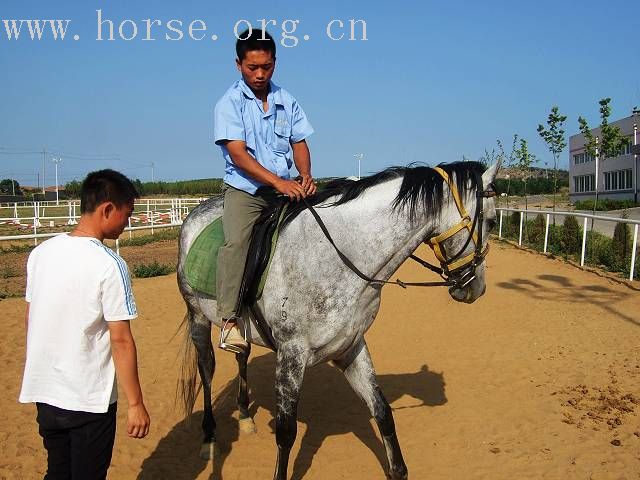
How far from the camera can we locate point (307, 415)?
5719 millimetres

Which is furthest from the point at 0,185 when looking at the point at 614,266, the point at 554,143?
the point at 614,266

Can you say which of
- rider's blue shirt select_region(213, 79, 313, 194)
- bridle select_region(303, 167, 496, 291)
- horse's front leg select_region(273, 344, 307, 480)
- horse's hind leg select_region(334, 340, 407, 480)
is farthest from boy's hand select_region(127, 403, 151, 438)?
rider's blue shirt select_region(213, 79, 313, 194)

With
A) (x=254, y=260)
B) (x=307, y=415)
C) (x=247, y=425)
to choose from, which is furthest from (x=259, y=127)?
(x=307, y=415)

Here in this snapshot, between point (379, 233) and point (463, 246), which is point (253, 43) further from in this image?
point (463, 246)

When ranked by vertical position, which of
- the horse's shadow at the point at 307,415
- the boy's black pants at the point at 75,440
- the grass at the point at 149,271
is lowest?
the horse's shadow at the point at 307,415

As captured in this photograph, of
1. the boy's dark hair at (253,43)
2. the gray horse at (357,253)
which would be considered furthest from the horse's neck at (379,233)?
the boy's dark hair at (253,43)

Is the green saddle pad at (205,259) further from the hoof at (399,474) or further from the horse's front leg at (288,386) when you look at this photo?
the hoof at (399,474)

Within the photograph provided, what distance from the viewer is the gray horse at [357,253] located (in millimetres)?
3535

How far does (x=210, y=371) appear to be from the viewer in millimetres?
5238

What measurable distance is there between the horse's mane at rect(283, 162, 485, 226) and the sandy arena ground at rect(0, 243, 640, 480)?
223 cm

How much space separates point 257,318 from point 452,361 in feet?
13.9

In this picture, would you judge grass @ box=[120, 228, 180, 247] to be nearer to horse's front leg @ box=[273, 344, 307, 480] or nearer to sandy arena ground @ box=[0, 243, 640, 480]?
sandy arena ground @ box=[0, 243, 640, 480]

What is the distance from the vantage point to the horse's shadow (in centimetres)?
465

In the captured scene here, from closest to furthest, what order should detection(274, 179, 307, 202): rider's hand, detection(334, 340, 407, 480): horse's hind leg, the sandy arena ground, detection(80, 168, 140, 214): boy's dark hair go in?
detection(80, 168, 140, 214): boy's dark hair
detection(274, 179, 307, 202): rider's hand
detection(334, 340, 407, 480): horse's hind leg
the sandy arena ground
